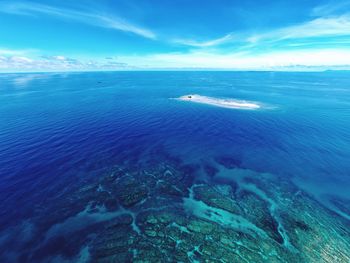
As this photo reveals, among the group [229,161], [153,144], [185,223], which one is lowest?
[153,144]

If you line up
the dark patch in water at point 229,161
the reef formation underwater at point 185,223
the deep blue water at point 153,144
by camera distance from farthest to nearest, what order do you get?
the dark patch in water at point 229,161 → the deep blue water at point 153,144 → the reef formation underwater at point 185,223

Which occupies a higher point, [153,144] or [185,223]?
[185,223]

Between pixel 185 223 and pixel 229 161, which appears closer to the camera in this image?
pixel 185 223

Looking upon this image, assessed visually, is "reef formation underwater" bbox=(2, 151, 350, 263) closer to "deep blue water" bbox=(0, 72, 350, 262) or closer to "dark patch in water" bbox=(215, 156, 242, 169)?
"dark patch in water" bbox=(215, 156, 242, 169)

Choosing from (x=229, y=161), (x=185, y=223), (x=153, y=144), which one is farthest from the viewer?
(x=153, y=144)

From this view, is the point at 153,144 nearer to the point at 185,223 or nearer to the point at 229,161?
the point at 229,161

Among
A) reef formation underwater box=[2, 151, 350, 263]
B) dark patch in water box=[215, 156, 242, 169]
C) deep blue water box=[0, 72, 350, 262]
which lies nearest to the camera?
reef formation underwater box=[2, 151, 350, 263]

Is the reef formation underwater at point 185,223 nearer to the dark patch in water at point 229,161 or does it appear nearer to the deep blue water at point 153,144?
the dark patch in water at point 229,161

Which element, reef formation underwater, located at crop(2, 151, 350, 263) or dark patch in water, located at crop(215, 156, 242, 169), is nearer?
reef formation underwater, located at crop(2, 151, 350, 263)

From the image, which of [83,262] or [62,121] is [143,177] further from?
[62,121]

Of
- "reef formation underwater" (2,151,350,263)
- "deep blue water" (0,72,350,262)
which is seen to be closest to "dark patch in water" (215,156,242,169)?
"deep blue water" (0,72,350,262)

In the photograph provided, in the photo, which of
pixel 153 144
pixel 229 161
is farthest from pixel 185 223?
pixel 153 144

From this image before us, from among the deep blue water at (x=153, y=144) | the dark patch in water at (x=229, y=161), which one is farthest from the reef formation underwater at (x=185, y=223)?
the deep blue water at (x=153, y=144)
